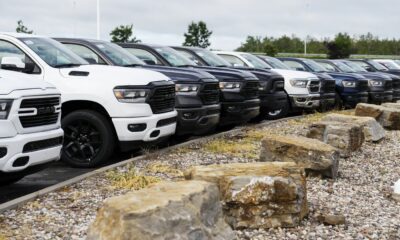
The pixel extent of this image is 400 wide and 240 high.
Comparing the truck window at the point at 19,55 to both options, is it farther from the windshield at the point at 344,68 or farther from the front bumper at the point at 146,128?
the windshield at the point at 344,68

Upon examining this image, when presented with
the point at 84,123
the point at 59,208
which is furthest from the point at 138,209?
the point at 84,123

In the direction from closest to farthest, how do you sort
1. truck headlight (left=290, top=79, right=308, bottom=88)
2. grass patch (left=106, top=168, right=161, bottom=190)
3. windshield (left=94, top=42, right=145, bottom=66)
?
grass patch (left=106, top=168, right=161, bottom=190)
windshield (left=94, top=42, right=145, bottom=66)
truck headlight (left=290, top=79, right=308, bottom=88)

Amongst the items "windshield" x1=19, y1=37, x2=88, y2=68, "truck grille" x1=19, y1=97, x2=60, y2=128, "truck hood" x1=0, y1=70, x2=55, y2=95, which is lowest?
"truck grille" x1=19, y1=97, x2=60, y2=128

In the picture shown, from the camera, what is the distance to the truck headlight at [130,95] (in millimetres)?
7914

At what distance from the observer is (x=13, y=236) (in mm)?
5145

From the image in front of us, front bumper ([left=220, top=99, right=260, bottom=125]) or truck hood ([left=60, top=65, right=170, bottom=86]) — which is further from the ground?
truck hood ([left=60, top=65, right=170, bottom=86])

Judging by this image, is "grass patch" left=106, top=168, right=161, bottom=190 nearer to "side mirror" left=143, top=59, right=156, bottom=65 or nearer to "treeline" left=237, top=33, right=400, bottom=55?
"side mirror" left=143, top=59, right=156, bottom=65

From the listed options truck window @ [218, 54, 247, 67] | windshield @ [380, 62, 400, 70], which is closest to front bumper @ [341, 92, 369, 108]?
truck window @ [218, 54, 247, 67]

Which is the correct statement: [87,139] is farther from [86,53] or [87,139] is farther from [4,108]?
[4,108]

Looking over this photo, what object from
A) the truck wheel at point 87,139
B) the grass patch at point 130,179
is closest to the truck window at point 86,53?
the truck wheel at point 87,139

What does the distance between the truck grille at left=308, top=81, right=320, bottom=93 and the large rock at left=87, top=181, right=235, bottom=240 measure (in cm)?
1140

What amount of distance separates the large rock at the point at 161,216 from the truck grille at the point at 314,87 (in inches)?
449

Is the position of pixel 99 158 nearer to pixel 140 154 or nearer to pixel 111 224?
pixel 140 154

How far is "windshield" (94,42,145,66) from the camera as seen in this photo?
952 centimetres
